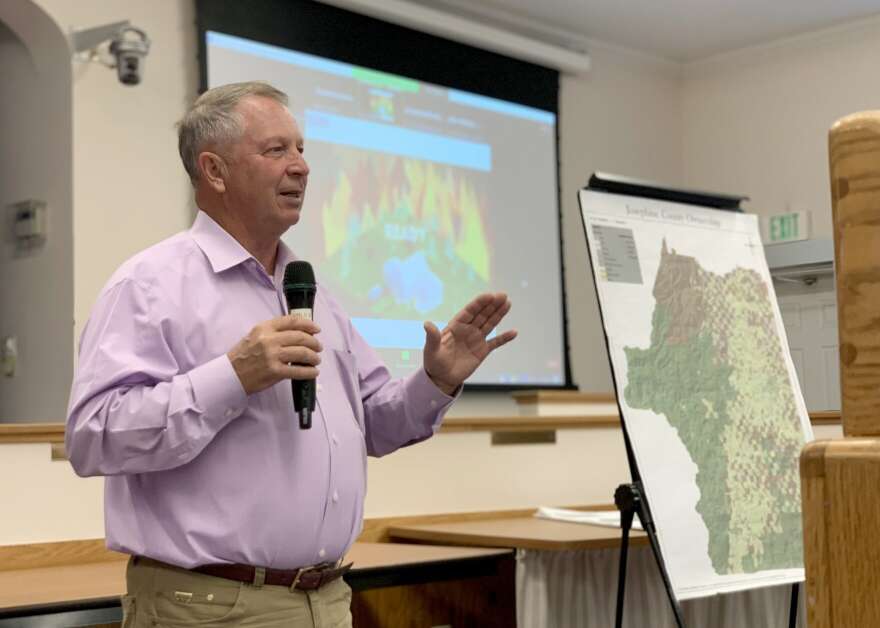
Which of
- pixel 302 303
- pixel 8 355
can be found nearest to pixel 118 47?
pixel 8 355

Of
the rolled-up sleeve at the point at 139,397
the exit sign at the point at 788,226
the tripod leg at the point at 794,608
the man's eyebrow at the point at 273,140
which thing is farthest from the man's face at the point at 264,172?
the exit sign at the point at 788,226

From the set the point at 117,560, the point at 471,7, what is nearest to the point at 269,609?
the point at 117,560

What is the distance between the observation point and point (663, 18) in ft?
20.3

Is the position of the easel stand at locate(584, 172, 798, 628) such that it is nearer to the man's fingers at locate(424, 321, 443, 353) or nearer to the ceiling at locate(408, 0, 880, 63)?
the man's fingers at locate(424, 321, 443, 353)

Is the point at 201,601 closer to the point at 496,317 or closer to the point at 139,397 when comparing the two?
the point at 139,397

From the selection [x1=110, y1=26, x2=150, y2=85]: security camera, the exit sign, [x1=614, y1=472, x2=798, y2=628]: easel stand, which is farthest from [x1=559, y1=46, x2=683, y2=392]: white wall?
[x1=614, y1=472, x2=798, y2=628]: easel stand

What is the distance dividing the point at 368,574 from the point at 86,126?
2490 mm

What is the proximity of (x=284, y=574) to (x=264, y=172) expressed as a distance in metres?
0.58

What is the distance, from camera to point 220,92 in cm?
186

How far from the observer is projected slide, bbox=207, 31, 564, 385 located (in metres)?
5.17

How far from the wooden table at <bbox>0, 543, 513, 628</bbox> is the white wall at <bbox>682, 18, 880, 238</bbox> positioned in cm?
372

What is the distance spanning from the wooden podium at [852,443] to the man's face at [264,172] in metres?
1.11

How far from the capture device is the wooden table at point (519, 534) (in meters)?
2.87

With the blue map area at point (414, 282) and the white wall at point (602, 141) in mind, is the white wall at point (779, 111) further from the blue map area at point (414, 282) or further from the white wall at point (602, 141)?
the blue map area at point (414, 282)
